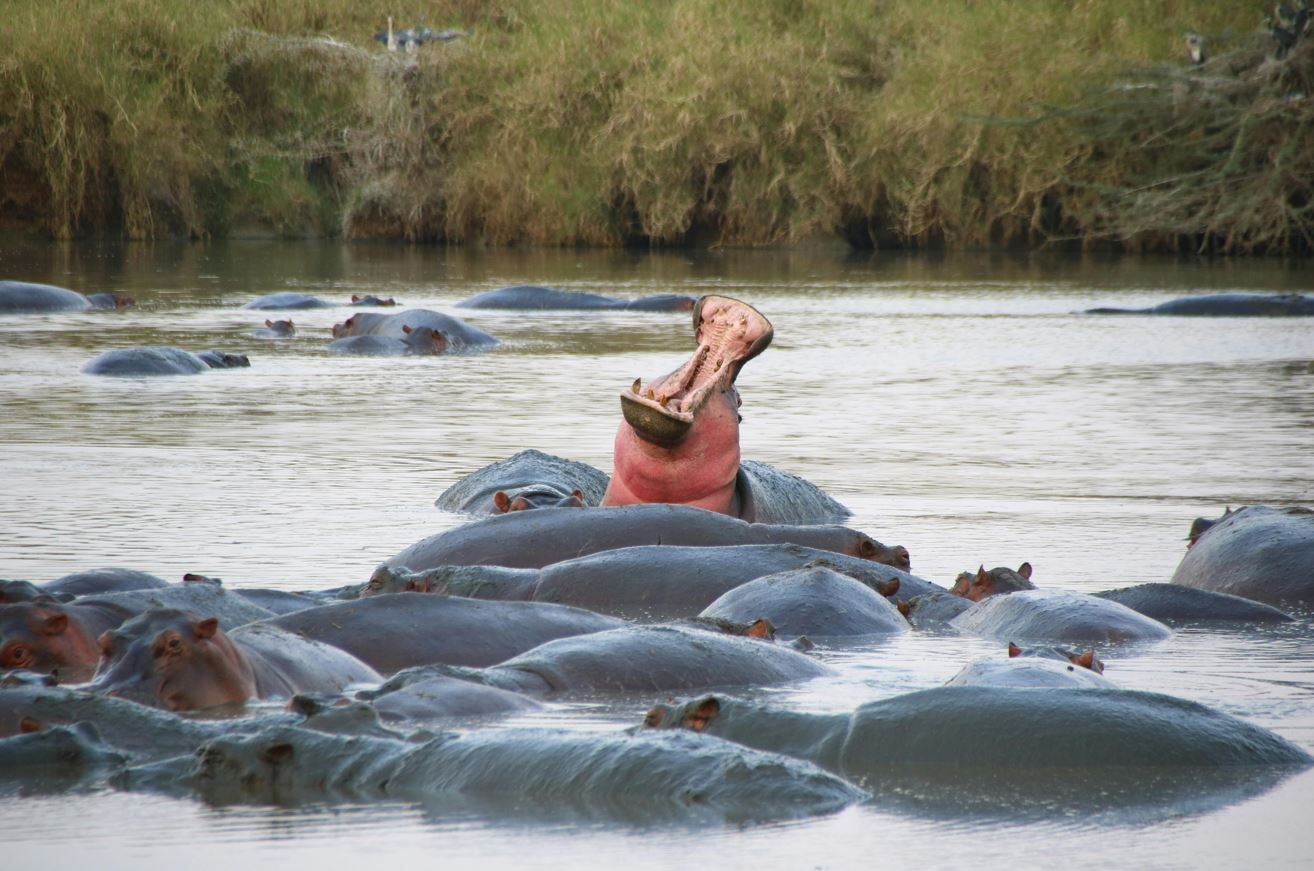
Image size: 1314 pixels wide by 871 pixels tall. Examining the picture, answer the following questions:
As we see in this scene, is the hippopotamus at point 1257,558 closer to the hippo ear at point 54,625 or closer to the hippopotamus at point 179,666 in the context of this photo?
the hippopotamus at point 179,666

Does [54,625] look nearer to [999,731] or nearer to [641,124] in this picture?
[999,731]


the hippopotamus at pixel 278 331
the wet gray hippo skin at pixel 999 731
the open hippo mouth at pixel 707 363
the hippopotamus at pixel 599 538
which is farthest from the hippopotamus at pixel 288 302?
the wet gray hippo skin at pixel 999 731

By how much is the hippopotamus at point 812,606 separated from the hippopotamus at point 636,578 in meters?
0.12

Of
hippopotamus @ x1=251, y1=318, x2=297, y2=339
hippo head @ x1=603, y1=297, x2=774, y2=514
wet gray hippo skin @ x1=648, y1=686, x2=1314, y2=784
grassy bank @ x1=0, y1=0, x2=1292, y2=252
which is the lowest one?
hippopotamus @ x1=251, y1=318, x2=297, y2=339

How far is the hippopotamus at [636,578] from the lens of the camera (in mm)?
4859

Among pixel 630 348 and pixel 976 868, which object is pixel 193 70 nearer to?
pixel 630 348

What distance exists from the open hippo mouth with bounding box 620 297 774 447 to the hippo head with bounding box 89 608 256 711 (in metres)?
2.12

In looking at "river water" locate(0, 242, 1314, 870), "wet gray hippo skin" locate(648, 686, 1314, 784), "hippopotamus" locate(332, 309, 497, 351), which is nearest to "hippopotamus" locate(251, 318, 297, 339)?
"river water" locate(0, 242, 1314, 870)

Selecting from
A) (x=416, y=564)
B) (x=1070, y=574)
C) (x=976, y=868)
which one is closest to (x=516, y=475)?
(x=416, y=564)

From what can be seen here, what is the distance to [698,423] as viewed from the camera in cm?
585

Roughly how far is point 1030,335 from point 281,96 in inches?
732

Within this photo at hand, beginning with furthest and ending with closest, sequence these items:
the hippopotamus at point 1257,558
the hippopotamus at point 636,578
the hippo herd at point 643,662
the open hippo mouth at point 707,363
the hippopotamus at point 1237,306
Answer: the hippopotamus at point 1237,306, the open hippo mouth at point 707,363, the hippopotamus at point 1257,558, the hippopotamus at point 636,578, the hippo herd at point 643,662

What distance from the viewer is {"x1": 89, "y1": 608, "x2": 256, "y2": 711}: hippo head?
3713 mm

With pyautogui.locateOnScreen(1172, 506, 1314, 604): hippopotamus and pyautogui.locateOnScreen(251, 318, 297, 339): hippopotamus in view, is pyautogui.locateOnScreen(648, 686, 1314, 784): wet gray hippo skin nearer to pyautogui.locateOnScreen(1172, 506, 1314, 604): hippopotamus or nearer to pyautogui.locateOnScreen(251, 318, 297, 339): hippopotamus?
pyautogui.locateOnScreen(1172, 506, 1314, 604): hippopotamus
